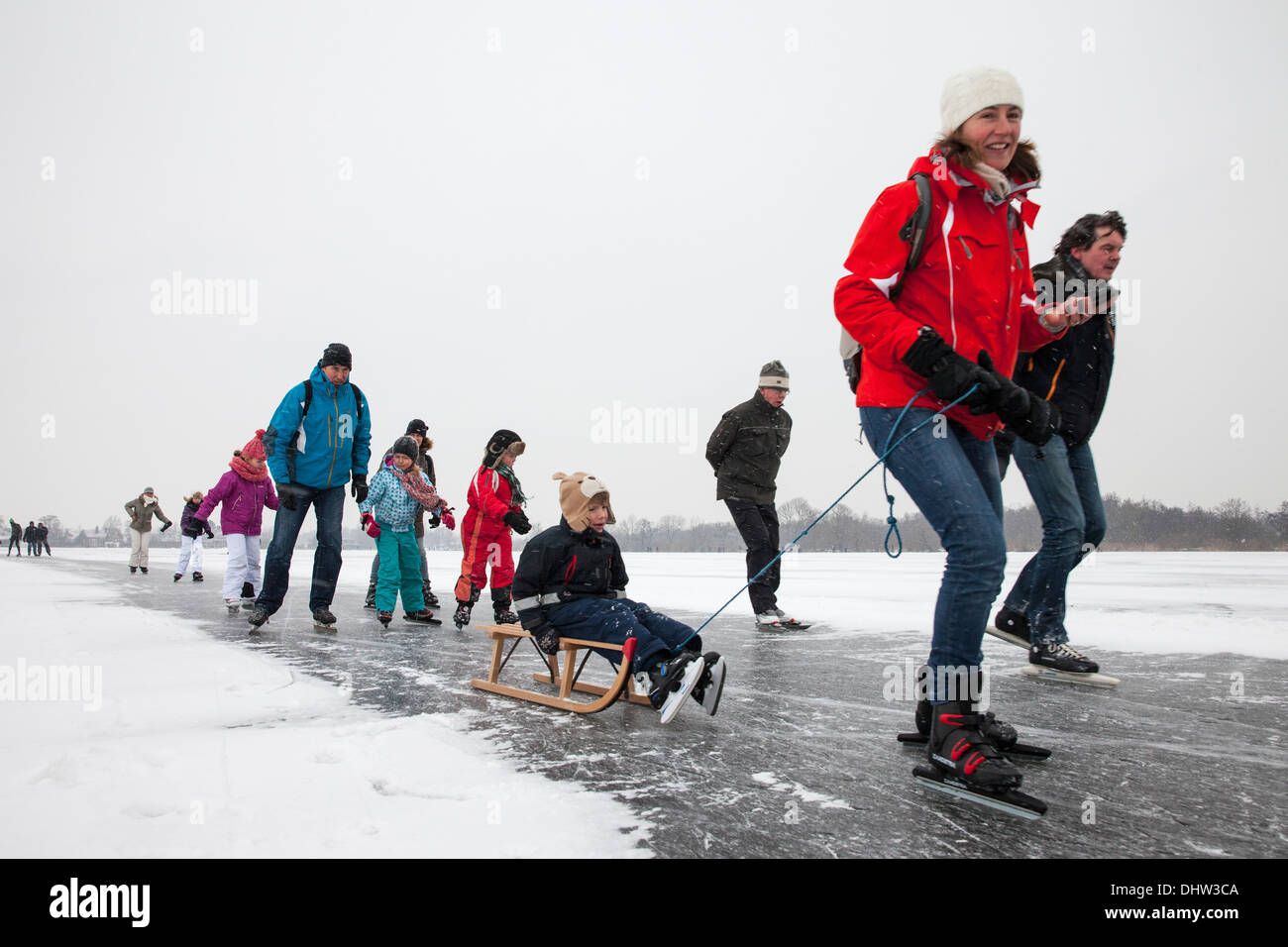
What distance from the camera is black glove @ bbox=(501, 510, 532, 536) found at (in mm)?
6586

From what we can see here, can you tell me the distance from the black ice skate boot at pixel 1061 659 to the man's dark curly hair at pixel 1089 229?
6.98ft

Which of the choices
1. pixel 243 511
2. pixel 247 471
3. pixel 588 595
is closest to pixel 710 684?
pixel 588 595

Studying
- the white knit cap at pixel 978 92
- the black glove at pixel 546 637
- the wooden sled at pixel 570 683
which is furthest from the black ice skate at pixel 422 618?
the white knit cap at pixel 978 92

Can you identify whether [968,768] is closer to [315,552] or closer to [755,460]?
[755,460]

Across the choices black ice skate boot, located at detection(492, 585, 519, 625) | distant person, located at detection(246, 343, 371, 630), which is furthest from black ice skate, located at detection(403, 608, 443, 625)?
distant person, located at detection(246, 343, 371, 630)

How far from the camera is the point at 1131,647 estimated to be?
16.9 ft

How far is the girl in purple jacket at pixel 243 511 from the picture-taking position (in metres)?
8.52

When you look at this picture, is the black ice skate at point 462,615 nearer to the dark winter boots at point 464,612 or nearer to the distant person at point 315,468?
the dark winter boots at point 464,612

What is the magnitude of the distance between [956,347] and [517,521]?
466 cm

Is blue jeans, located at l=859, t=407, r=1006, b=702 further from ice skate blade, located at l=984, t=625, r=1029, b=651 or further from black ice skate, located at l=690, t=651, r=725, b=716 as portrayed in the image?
ice skate blade, located at l=984, t=625, r=1029, b=651

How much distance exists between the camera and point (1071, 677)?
4070 mm
